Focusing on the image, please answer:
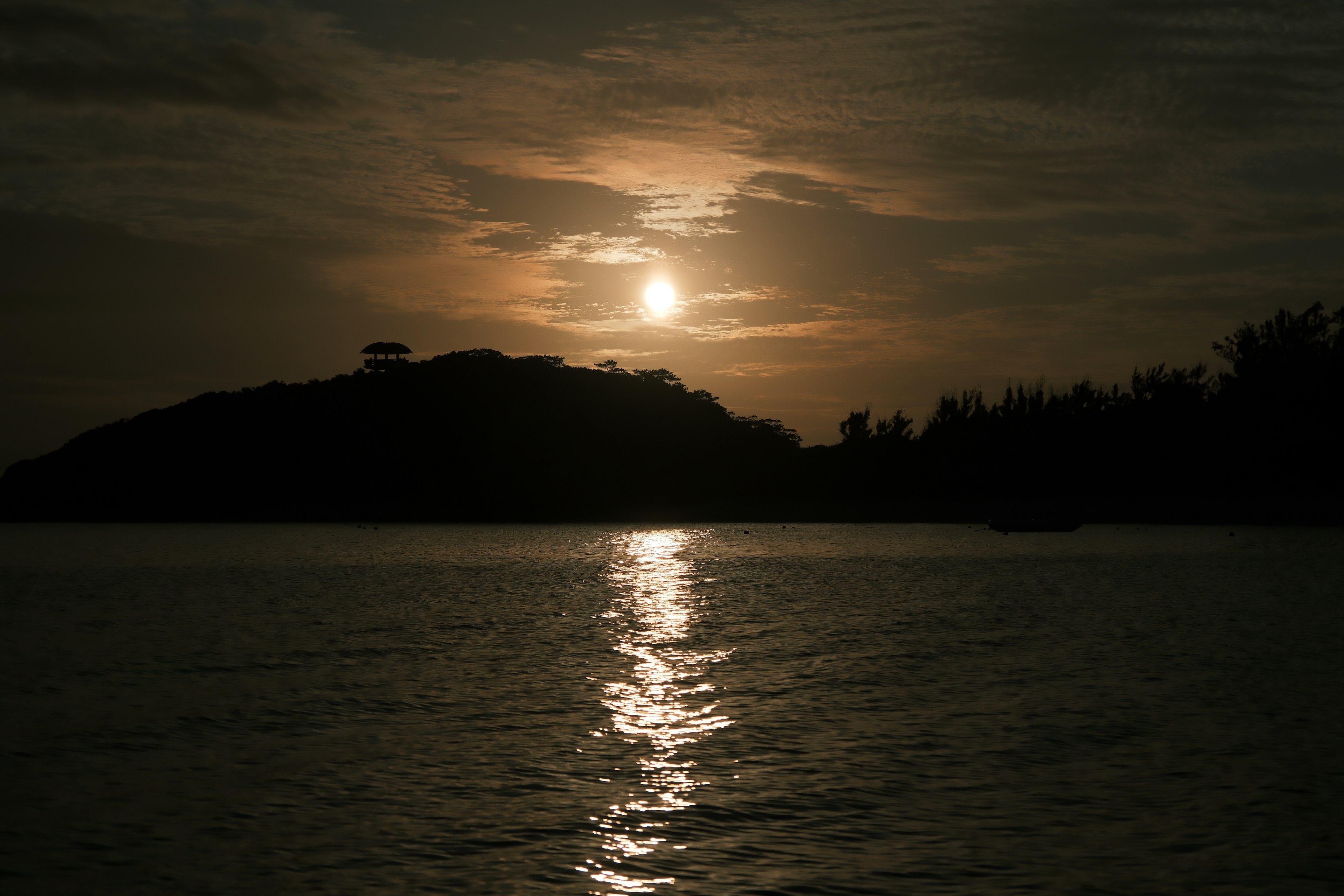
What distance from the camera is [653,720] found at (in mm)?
25625

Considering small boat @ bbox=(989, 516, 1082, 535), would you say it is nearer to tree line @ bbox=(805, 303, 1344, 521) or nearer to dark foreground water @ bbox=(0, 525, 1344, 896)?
tree line @ bbox=(805, 303, 1344, 521)

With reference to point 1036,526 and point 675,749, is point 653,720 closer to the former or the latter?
point 675,749

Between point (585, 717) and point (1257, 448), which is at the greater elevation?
point (1257, 448)

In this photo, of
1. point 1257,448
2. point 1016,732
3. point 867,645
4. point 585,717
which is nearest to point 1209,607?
point 867,645

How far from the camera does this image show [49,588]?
7175cm

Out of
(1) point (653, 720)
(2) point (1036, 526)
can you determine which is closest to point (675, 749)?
(1) point (653, 720)

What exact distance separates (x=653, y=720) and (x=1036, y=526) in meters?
151

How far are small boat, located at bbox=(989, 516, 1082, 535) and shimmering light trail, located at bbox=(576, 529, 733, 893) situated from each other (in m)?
115

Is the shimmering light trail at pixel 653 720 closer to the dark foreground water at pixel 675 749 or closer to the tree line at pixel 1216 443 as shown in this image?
the dark foreground water at pixel 675 749

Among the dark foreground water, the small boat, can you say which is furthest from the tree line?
the dark foreground water

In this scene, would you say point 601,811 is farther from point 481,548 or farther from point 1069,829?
point 481,548

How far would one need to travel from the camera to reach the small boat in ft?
540

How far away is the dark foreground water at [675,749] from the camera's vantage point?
14977mm

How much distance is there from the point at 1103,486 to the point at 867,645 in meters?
167
